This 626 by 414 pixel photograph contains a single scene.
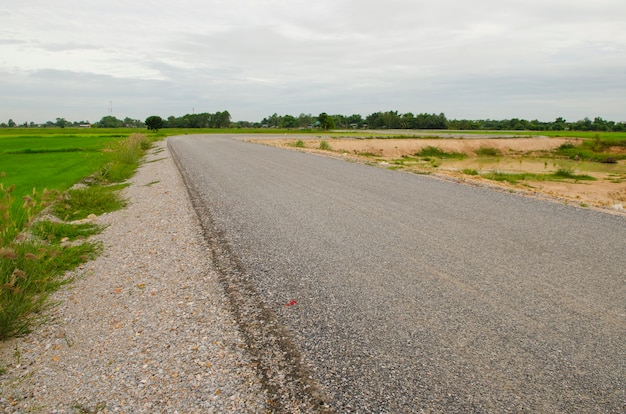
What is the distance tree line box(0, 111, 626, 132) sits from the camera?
110m

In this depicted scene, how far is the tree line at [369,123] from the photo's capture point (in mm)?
110375

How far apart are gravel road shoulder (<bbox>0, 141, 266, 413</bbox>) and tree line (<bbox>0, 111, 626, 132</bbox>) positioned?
107 m

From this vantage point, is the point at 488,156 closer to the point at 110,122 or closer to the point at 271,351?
the point at 271,351

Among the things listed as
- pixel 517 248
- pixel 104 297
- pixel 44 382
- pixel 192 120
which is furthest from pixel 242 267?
pixel 192 120

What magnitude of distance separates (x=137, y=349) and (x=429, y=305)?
9.41 ft

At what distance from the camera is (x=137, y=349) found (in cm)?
356

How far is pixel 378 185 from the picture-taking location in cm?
1243

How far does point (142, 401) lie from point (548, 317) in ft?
12.1

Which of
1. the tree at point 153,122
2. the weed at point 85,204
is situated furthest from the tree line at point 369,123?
the weed at point 85,204

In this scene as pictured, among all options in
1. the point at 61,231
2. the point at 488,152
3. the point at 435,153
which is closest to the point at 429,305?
the point at 61,231

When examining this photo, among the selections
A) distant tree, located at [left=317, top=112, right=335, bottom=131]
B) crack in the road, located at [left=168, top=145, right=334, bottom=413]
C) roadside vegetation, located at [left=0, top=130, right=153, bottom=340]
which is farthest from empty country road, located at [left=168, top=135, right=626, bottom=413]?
distant tree, located at [left=317, top=112, right=335, bottom=131]

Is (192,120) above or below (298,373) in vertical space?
above

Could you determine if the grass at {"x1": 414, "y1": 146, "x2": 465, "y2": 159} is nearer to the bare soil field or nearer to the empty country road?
the bare soil field

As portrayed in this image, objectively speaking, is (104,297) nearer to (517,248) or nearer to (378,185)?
(517,248)
